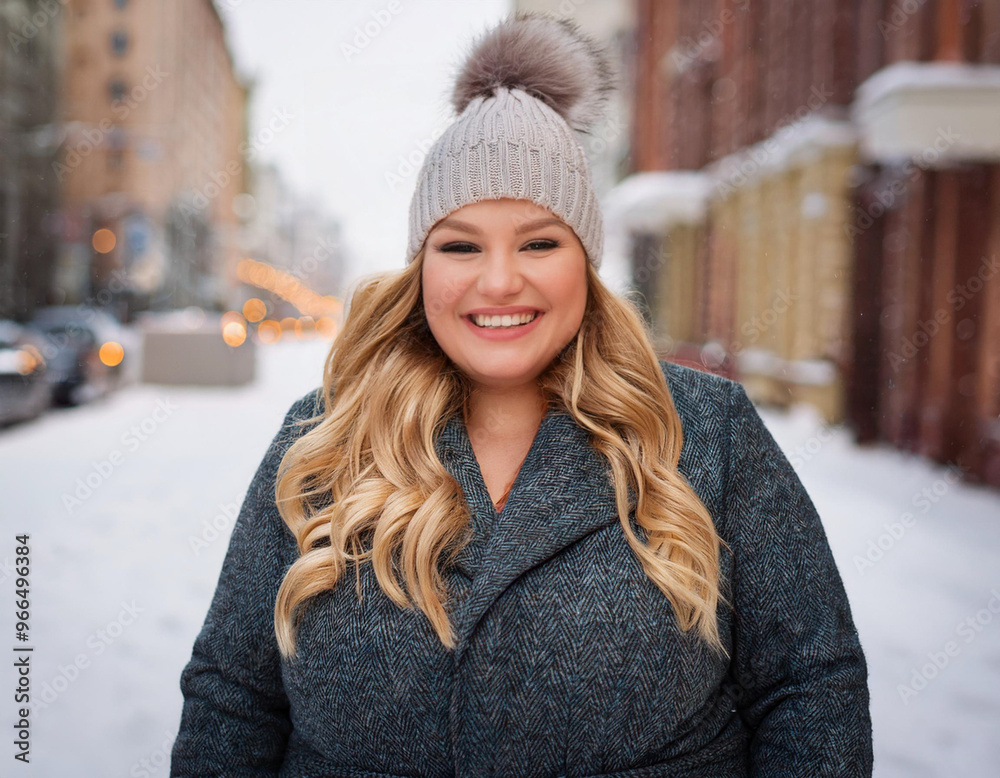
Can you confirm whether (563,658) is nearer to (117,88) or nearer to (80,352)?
(80,352)

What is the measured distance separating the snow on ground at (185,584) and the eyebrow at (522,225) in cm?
233

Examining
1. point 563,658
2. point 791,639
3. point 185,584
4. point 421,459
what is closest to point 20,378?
point 185,584

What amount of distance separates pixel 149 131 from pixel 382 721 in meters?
32.8

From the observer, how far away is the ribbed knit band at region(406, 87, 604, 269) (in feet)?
5.07

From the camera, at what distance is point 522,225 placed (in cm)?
154

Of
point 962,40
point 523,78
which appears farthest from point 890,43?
point 523,78

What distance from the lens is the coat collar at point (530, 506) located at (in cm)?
144

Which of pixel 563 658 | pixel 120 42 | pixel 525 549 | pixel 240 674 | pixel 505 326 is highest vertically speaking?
pixel 120 42

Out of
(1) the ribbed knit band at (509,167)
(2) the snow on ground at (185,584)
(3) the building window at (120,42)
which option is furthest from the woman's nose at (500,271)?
(3) the building window at (120,42)

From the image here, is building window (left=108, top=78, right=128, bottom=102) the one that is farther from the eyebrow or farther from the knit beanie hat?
the eyebrow

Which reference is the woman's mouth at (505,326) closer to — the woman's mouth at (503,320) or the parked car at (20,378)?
the woman's mouth at (503,320)

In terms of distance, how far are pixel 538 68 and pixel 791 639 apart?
1250 mm

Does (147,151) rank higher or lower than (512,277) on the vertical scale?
higher

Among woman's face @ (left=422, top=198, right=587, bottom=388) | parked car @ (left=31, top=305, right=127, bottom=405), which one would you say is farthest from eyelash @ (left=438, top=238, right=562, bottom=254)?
parked car @ (left=31, top=305, right=127, bottom=405)
